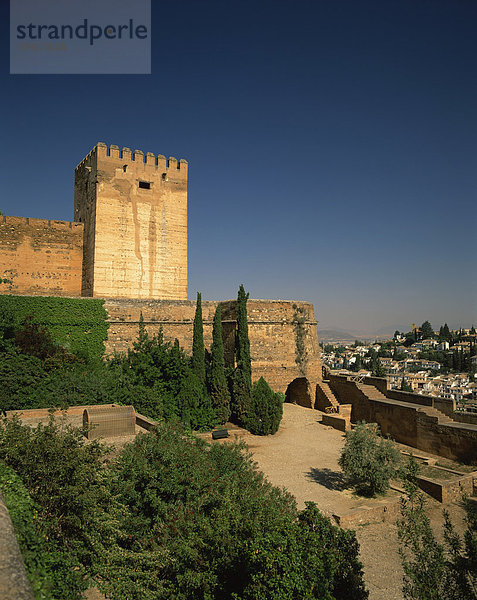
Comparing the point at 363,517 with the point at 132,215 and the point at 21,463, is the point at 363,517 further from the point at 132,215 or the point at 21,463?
the point at 132,215

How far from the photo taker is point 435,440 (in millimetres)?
13266

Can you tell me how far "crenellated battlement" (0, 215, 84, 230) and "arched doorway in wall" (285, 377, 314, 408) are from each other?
43.1 ft

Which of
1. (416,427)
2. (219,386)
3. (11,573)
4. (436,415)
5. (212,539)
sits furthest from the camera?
(219,386)

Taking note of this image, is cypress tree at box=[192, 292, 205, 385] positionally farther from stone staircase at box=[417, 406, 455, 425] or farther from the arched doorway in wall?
stone staircase at box=[417, 406, 455, 425]

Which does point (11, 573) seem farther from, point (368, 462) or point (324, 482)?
point (324, 482)

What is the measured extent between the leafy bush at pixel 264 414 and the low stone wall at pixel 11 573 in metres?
12.7

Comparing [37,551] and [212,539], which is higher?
[37,551]

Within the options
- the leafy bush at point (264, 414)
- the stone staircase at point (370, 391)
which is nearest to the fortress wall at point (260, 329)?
the stone staircase at point (370, 391)

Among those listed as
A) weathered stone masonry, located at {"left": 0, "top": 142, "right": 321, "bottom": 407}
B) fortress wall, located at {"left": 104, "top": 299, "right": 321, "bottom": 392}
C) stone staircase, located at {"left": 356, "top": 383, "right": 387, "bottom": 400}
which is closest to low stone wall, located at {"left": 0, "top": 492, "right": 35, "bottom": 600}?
fortress wall, located at {"left": 104, "top": 299, "right": 321, "bottom": 392}

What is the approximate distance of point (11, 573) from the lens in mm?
2488

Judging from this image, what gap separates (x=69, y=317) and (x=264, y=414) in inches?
327

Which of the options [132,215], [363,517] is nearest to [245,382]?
[363,517]

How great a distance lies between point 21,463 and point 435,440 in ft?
40.1

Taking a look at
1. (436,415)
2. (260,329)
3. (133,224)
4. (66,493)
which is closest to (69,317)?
(133,224)
